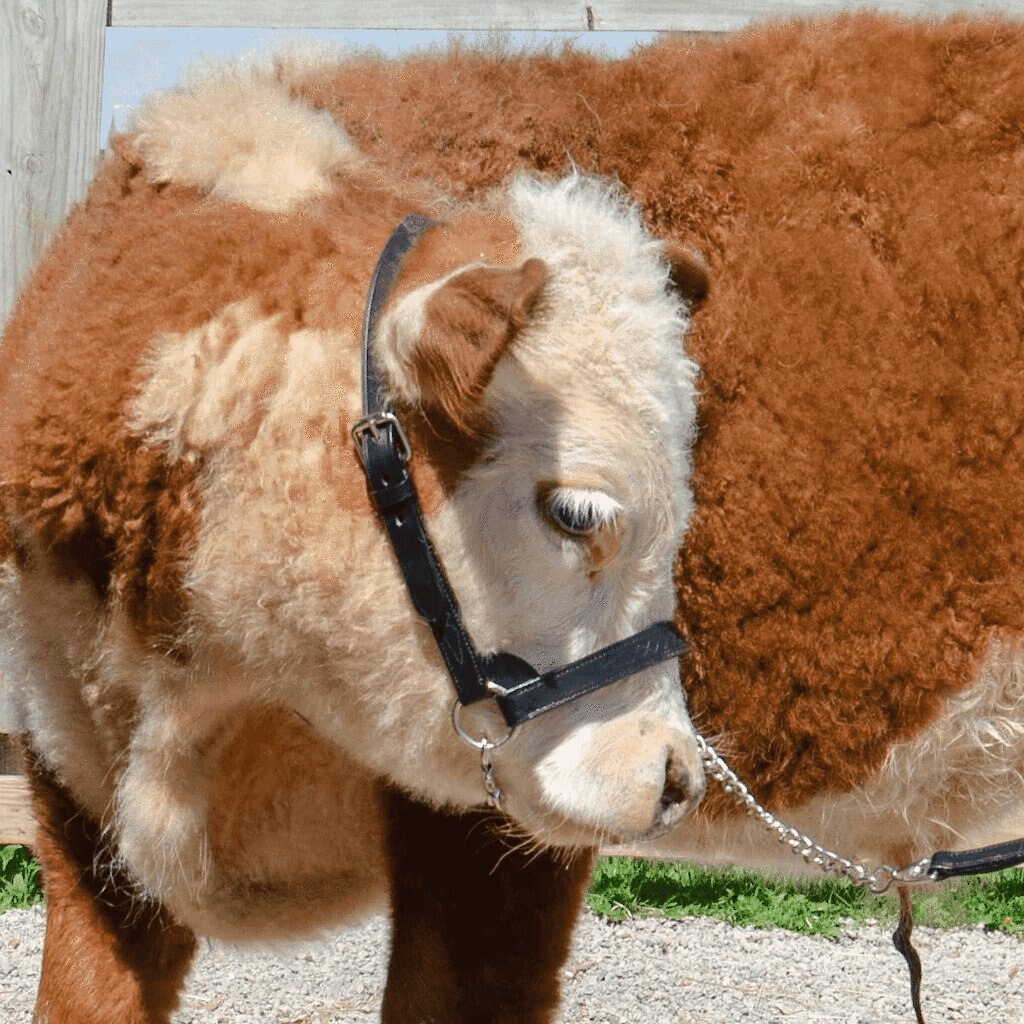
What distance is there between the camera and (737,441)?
89.9 inches

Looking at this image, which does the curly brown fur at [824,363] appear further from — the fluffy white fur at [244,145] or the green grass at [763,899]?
the green grass at [763,899]

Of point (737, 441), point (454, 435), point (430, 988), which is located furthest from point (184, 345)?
point (430, 988)

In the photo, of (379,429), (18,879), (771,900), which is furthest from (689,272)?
(18,879)

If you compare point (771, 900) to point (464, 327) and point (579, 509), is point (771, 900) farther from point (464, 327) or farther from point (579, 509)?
point (464, 327)

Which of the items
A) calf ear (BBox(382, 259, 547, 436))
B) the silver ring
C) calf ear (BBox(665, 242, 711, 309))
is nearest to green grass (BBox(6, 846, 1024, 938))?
the silver ring

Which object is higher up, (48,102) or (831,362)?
(48,102)

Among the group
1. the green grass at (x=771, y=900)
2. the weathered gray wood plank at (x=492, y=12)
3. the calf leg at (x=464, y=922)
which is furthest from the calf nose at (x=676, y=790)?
the green grass at (x=771, y=900)

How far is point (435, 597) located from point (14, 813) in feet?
10.3

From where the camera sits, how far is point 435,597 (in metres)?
1.93

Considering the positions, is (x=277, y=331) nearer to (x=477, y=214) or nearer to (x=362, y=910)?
(x=477, y=214)

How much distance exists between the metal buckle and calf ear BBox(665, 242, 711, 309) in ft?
1.92

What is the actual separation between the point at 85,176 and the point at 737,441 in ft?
8.33

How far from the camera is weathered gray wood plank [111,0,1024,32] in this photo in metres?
3.88

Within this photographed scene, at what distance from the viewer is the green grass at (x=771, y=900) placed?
470 centimetres
